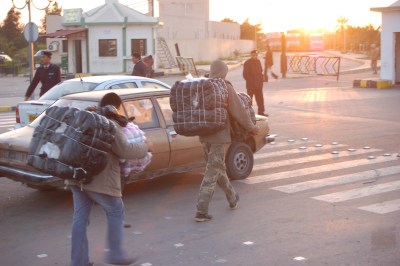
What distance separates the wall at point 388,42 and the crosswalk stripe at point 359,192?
21843mm

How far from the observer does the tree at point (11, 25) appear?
329 ft

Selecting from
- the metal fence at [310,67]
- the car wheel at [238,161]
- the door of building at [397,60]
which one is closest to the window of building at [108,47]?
the metal fence at [310,67]

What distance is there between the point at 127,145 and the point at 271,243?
2.01m

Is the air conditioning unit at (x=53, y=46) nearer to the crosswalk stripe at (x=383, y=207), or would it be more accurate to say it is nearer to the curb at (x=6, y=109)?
the curb at (x=6, y=109)

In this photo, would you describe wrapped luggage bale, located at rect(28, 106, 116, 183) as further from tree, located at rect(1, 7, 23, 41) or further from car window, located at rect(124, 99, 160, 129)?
tree, located at rect(1, 7, 23, 41)

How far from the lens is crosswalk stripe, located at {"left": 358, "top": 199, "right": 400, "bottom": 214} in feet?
27.6

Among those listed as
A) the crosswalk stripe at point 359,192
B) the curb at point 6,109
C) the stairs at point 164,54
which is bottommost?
the crosswalk stripe at point 359,192

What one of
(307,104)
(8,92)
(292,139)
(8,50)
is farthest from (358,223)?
(8,50)

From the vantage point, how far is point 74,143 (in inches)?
221

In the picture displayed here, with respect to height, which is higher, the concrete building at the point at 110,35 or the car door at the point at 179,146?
the concrete building at the point at 110,35

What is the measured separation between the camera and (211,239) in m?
7.26

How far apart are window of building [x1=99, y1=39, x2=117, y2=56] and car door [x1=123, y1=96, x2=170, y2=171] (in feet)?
125

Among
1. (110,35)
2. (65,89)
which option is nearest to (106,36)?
(110,35)

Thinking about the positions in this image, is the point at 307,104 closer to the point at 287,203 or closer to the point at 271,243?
the point at 287,203
